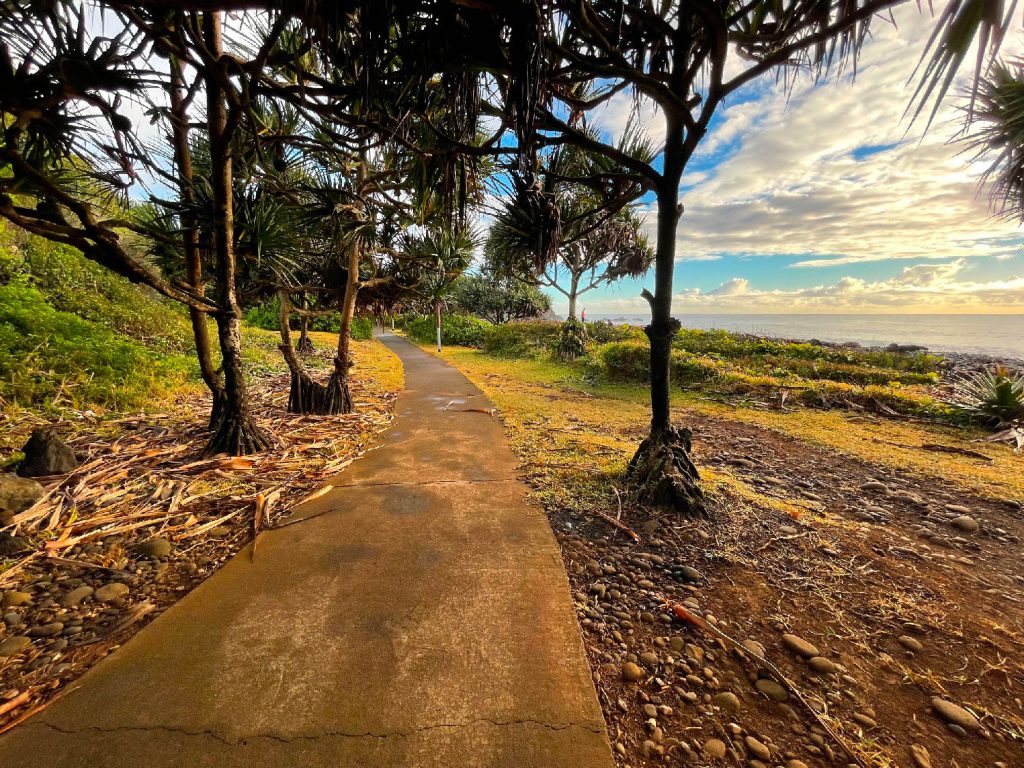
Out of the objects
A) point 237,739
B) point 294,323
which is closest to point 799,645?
point 237,739

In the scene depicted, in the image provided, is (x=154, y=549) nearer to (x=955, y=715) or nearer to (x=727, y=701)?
(x=727, y=701)

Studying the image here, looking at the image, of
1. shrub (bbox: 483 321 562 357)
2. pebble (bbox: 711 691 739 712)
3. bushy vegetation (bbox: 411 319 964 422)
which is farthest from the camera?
shrub (bbox: 483 321 562 357)

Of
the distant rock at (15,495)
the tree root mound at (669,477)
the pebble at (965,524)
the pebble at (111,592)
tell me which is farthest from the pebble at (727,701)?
the distant rock at (15,495)

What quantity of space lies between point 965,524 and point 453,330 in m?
18.8

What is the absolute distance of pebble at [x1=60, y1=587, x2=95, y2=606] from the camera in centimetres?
189

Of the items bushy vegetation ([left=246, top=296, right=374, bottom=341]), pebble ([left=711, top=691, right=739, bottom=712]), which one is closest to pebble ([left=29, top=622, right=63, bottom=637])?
pebble ([left=711, top=691, right=739, bottom=712])

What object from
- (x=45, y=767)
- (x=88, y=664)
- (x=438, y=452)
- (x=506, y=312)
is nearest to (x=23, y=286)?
(x=438, y=452)

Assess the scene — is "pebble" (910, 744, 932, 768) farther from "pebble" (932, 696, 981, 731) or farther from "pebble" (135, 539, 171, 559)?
"pebble" (135, 539, 171, 559)

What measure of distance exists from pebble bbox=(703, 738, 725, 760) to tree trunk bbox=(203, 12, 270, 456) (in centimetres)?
411

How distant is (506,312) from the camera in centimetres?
2744

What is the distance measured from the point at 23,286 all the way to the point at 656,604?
10.6 meters

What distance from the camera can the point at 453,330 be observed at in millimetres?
20016

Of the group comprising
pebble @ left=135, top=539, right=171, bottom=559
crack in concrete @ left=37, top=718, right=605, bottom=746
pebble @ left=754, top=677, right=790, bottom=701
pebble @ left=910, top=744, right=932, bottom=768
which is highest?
pebble @ left=135, top=539, right=171, bottom=559

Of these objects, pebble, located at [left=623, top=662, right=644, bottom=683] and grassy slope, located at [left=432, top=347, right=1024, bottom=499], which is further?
grassy slope, located at [left=432, top=347, right=1024, bottom=499]
